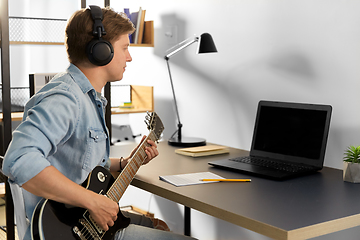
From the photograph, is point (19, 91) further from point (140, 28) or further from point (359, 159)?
point (359, 159)

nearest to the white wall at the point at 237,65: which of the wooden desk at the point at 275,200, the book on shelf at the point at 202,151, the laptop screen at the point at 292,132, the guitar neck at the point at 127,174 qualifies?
the laptop screen at the point at 292,132

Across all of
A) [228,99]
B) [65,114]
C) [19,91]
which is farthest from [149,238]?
[19,91]

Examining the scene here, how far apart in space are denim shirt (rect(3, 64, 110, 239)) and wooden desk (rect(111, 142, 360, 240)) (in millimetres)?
288

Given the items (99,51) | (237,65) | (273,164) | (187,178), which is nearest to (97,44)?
(99,51)

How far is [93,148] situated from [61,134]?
154 mm

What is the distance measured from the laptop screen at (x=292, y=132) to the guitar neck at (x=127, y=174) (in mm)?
507

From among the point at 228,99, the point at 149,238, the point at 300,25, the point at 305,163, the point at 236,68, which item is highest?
the point at 300,25

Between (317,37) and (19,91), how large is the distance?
1.50 metres

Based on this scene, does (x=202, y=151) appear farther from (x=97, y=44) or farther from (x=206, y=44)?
(x=97, y=44)

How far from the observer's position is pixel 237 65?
2174 mm

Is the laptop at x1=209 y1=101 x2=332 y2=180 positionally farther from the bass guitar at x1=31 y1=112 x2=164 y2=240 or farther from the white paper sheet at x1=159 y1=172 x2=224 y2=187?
the bass guitar at x1=31 y1=112 x2=164 y2=240

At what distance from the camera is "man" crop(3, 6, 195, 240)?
977 millimetres

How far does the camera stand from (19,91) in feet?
7.23

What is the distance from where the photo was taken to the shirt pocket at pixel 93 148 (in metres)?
1.16
